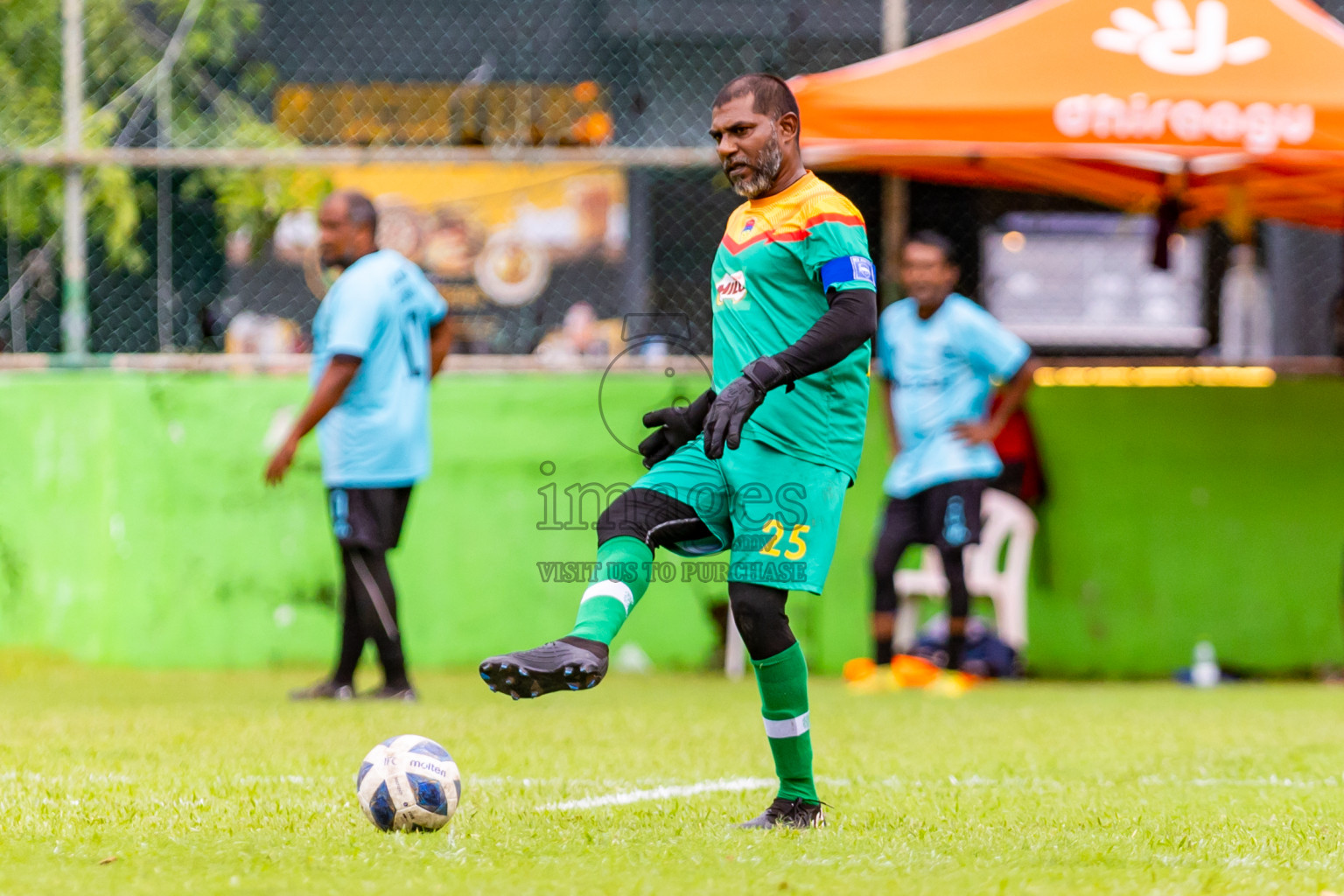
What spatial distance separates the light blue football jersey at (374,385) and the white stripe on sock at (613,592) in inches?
130

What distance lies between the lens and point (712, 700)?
7.30m

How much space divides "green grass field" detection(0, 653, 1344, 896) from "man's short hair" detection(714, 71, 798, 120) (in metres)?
1.74

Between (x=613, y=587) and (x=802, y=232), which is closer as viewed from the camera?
(x=613, y=587)

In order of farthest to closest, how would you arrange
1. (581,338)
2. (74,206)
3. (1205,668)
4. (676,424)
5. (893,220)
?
(581,338) → (893,220) → (1205,668) → (74,206) → (676,424)

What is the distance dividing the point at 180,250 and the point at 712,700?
394cm

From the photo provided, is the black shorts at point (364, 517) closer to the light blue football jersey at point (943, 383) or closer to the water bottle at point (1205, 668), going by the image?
the light blue football jersey at point (943, 383)

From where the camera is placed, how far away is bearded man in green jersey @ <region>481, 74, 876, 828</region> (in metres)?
3.89

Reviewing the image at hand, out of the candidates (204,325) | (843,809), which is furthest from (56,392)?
(843,809)

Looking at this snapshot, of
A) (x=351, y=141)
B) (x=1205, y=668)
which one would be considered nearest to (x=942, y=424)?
(x=1205, y=668)

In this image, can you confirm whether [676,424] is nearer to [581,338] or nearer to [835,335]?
[835,335]

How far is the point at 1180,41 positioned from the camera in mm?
7410

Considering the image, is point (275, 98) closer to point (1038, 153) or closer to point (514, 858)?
point (1038, 153)

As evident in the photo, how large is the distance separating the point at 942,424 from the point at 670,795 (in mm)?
3938

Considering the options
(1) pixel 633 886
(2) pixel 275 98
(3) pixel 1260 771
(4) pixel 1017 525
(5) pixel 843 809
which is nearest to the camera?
(1) pixel 633 886
